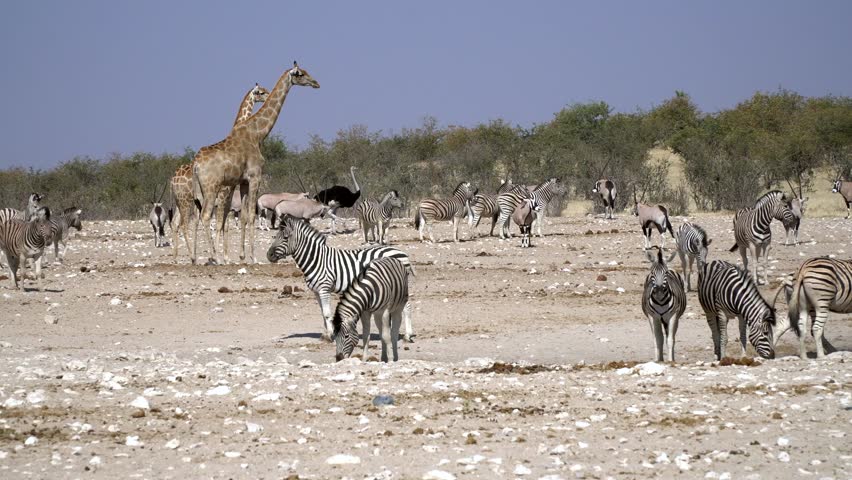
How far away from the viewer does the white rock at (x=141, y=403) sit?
8.23 metres

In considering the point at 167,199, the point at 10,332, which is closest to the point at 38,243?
the point at 10,332

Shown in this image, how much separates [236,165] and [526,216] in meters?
7.25

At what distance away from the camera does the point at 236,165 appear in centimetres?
2002

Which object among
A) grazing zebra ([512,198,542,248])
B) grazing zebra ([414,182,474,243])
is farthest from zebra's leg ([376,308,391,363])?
grazing zebra ([414,182,474,243])

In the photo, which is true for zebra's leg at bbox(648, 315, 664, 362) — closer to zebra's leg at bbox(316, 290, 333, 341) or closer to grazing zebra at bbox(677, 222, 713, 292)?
zebra's leg at bbox(316, 290, 333, 341)

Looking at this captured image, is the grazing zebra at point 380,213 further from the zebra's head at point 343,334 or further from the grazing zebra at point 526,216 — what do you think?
the zebra's head at point 343,334

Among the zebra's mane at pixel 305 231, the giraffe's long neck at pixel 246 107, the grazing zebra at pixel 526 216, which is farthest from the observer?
the grazing zebra at pixel 526 216

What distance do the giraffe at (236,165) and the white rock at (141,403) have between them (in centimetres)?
Result: 1168

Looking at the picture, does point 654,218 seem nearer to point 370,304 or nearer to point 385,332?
point 385,332

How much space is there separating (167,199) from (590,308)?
31203mm

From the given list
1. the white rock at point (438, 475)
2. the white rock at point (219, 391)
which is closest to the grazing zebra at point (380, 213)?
the white rock at point (219, 391)

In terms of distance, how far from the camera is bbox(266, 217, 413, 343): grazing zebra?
40.4 feet

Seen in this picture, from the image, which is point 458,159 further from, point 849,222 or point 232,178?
point 232,178

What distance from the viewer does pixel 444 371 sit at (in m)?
9.77
